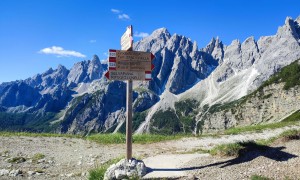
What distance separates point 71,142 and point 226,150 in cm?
1641

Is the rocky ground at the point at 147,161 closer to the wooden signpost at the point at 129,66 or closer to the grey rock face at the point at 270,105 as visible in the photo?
the wooden signpost at the point at 129,66

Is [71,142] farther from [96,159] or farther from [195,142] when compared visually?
[195,142]

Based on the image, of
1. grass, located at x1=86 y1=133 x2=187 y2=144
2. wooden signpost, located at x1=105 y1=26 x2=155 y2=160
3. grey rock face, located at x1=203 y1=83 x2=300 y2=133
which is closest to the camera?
wooden signpost, located at x1=105 y1=26 x2=155 y2=160

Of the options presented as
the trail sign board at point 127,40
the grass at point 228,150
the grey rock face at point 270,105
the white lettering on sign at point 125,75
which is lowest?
the grass at point 228,150

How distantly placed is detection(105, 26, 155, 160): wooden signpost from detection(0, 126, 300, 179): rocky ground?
3.32 meters

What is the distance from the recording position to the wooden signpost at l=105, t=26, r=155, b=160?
17234 millimetres

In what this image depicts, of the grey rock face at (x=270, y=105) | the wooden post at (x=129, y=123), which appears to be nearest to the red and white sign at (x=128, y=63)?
the wooden post at (x=129, y=123)

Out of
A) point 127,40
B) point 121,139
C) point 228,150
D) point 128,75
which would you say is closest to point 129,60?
point 128,75

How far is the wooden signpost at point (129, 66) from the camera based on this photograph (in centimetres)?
1723

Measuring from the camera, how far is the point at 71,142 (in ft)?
98.0

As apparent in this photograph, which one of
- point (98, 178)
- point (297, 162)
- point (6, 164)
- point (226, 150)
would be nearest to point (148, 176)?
point (98, 178)

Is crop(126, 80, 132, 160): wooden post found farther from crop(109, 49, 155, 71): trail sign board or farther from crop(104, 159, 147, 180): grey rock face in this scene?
crop(109, 49, 155, 71): trail sign board

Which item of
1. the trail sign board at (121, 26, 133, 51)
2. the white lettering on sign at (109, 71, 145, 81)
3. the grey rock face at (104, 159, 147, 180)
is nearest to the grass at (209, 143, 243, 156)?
the grey rock face at (104, 159, 147, 180)

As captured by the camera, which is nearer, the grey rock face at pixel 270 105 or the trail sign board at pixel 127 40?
the trail sign board at pixel 127 40
